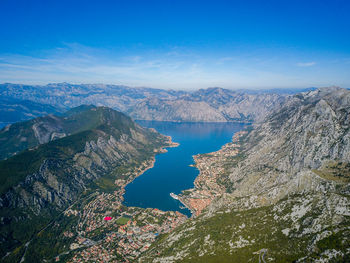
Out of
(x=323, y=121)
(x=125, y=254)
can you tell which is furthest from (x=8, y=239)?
(x=323, y=121)

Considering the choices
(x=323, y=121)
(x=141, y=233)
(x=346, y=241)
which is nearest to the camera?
(x=346, y=241)

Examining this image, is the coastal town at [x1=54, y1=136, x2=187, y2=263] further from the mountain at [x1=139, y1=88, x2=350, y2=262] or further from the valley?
the mountain at [x1=139, y1=88, x2=350, y2=262]

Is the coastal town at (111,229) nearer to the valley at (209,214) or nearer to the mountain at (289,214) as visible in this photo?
the valley at (209,214)

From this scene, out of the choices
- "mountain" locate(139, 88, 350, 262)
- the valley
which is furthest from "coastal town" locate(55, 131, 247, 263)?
"mountain" locate(139, 88, 350, 262)

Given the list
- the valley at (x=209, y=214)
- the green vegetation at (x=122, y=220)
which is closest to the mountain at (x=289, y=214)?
the valley at (x=209, y=214)

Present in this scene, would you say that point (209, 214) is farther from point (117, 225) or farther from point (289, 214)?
point (117, 225)

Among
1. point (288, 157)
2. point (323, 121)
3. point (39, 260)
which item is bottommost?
point (39, 260)

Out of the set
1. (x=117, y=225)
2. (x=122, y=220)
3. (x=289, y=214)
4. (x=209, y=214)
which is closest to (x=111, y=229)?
(x=117, y=225)

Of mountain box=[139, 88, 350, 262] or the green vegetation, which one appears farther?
the green vegetation

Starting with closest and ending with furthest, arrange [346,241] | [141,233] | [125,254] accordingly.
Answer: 1. [346,241]
2. [125,254]
3. [141,233]

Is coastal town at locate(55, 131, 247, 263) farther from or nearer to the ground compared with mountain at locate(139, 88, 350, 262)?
nearer to the ground

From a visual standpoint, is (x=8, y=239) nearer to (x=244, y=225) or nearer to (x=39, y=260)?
(x=39, y=260)
